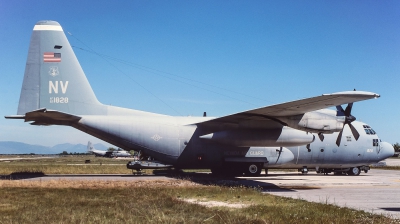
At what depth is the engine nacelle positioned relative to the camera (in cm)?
2081

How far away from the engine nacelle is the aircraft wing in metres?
0.62

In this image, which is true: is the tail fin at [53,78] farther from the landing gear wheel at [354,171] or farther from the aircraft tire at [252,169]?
the landing gear wheel at [354,171]

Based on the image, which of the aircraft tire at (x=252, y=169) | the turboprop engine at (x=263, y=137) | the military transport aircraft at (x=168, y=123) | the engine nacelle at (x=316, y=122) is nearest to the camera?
the engine nacelle at (x=316, y=122)

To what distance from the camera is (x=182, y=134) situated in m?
23.5

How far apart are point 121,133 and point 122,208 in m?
11.1

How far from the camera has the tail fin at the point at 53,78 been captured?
2117cm

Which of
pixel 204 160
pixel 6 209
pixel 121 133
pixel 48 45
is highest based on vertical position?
pixel 48 45

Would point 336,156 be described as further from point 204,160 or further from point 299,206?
point 299,206

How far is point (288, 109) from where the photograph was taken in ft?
62.4

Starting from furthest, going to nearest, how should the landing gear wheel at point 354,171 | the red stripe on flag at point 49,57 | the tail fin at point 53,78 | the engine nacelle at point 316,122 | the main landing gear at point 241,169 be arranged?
1. the landing gear wheel at point 354,171
2. the main landing gear at point 241,169
3. the red stripe on flag at point 49,57
4. the tail fin at point 53,78
5. the engine nacelle at point 316,122

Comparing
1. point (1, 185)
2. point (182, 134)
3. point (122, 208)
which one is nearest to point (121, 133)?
point (182, 134)

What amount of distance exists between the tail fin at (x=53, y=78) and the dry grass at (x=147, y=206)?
5.20m

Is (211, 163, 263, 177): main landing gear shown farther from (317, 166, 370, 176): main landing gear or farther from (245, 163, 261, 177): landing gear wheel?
(317, 166, 370, 176): main landing gear

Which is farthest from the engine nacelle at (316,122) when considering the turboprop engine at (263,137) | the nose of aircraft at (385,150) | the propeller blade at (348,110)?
the nose of aircraft at (385,150)
